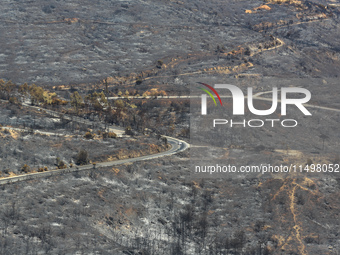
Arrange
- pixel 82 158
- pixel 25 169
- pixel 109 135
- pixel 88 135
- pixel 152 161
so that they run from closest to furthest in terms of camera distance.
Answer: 1. pixel 25 169
2. pixel 82 158
3. pixel 152 161
4. pixel 88 135
5. pixel 109 135

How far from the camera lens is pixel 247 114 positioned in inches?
5531

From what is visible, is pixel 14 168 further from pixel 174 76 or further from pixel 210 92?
pixel 174 76

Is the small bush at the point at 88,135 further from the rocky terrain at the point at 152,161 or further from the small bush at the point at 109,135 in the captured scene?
the small bush at the point at 109,135

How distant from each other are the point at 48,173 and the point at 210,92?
221ft

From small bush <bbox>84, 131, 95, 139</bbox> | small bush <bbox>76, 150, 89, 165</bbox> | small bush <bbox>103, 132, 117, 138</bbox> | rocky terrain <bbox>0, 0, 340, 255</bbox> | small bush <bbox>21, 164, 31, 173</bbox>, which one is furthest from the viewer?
small bush <bbox>103, 132, 117, 138</bbox>

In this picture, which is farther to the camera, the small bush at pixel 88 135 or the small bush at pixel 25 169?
the small bush at pixel 88 135

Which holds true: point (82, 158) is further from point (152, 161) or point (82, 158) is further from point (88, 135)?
point (152, 161)

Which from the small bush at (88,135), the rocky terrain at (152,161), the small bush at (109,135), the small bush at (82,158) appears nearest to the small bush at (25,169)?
the rocky terrain at (152,161)

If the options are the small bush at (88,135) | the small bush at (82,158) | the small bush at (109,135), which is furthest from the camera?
the small bush at (109,135)

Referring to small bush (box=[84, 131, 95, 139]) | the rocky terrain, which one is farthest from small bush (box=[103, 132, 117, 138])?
small bush (box=[84, 131, 95, 139])

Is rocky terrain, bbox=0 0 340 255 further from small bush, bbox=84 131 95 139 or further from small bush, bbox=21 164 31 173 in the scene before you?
small bush, bbox=84 131 95 139

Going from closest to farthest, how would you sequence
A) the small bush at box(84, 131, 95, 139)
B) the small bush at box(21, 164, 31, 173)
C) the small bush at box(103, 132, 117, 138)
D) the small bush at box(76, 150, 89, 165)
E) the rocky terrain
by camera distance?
the rocky terrain < the small bush at box(21, 164, 31, 173) < the small bush at box(76, 150, 89, 165) < the small bush at box(84, 131, 95, 139) < the small bush at box(103, 132, 117, 138)

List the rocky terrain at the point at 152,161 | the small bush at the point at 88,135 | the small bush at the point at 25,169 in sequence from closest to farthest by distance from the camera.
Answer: the rocky terrain at the point at 152,161 < the small bush at the point at 25,169 < the small bush at the point at 88,135

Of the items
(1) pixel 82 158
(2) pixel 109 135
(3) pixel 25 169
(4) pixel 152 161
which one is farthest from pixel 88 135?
(3) pixel 25 169
